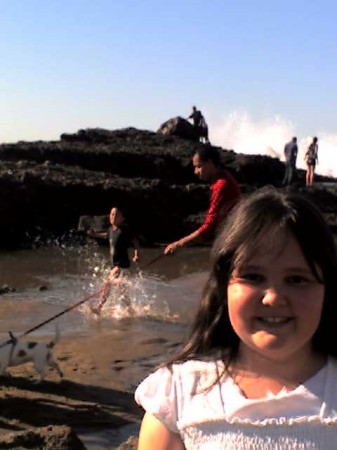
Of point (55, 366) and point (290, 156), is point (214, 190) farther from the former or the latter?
point (290, 156)

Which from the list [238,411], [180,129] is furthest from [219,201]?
[180,129]

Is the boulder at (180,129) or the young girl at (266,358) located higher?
the boulder at (180,129)

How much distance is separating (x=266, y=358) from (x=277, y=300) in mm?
174

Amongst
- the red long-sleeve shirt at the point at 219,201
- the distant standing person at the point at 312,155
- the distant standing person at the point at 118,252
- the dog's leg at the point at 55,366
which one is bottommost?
the dog's leg at the point at 55,366

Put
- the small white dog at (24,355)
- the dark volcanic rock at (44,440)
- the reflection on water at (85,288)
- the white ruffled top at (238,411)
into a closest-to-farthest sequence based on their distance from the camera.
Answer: the white ruffled top at (238,411), the dark volcanic rock at (44,440), the small white dog at (24,355), the reflection on water at (85,288)

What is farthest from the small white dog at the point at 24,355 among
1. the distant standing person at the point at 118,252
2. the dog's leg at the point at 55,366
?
the distant standing person at the point at 118,252

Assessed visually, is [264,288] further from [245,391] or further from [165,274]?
[165,274]

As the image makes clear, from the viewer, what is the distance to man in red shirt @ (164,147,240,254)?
775 cm

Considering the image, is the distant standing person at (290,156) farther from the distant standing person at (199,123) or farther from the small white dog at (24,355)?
the small white dog at (24,355)

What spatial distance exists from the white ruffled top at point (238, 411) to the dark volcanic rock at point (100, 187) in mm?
18066

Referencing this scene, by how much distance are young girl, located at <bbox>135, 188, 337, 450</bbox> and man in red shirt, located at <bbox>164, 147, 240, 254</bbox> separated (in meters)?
5.65

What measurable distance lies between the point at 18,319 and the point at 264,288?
909 centimetres

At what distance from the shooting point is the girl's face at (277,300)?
181 centimetres

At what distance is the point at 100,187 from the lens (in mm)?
21953
